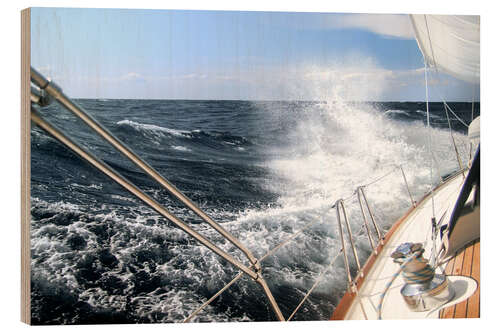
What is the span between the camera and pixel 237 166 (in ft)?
6.59

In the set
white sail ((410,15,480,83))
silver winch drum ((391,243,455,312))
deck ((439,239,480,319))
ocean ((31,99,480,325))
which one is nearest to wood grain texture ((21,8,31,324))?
ocean ((31,99,480,325))

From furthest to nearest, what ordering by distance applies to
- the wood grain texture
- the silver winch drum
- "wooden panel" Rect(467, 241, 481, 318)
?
"wooden panel" Rect(467, 241, 481, 318)
the silver winch drum
the wood grain texture

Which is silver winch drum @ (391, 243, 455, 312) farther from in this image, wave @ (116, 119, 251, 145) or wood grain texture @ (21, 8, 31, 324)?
wood grain texture @ (21, 8, 31, 324)

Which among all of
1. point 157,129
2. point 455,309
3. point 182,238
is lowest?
point 455,309

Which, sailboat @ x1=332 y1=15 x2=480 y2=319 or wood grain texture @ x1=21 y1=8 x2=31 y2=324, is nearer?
wood grain texture @ x1=21 y1=8 x2=31 y2=324

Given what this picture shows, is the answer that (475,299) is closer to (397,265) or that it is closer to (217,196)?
(397,265)

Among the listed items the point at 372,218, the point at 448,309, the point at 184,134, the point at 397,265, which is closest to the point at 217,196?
the point at 184,134

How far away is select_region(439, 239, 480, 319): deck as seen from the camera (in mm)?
1995

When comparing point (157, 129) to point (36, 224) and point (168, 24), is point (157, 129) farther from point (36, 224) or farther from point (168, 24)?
point (36, 224)

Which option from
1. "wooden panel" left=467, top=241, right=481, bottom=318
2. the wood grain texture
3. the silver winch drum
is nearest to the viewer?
the wood grain texture

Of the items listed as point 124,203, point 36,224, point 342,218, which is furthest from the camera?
point 342,218

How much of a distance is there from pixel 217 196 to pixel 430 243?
3.84 feet
